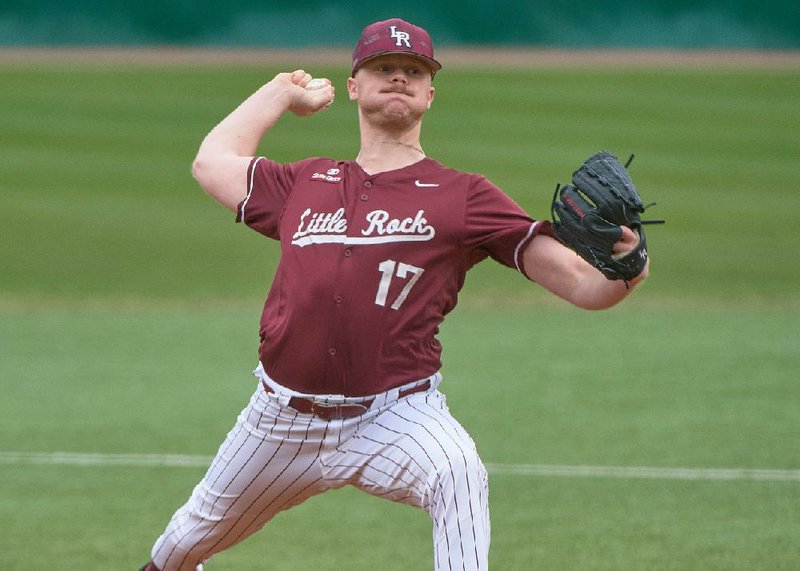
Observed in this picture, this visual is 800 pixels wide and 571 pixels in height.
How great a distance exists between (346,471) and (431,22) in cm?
2140

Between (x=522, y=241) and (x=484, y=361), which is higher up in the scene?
(x=522, y=241)

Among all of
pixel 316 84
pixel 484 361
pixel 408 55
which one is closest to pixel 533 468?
pixel 484 361

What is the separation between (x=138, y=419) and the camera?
8453 mm

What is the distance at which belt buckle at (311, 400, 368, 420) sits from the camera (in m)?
4.32

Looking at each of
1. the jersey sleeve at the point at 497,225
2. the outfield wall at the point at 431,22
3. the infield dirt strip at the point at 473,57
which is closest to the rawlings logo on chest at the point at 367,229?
the jersey sleeve at the point at 497,225

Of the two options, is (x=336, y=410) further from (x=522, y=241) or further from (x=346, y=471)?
(x=522, y=241)

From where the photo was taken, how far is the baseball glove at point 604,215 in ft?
12.9

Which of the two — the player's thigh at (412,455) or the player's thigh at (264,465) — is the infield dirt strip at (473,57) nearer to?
the player's thigh at (264,465)

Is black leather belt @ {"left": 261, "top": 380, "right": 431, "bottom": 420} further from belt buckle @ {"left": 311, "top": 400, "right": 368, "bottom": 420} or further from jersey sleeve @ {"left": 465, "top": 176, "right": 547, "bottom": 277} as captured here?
jersey sleeve @ {"left": 465, "top": 176, "right": 547, "bottom": 277}

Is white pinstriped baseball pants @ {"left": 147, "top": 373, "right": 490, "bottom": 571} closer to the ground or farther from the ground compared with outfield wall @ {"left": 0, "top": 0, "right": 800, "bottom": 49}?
farther from the ground

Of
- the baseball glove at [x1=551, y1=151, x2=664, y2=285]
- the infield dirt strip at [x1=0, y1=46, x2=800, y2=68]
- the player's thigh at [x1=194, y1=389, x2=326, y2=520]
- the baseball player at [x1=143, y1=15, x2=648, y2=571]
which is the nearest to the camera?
the baseball glove at [x1=551, y1=151, x2=664, y2=285]

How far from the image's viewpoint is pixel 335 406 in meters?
4.32

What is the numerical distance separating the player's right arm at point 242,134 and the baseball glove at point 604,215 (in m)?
1.18

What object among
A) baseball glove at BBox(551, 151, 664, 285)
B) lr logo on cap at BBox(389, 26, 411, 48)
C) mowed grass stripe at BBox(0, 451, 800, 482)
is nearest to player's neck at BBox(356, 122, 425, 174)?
lr logo on cap at BBox(389, 26, 411, 48)
